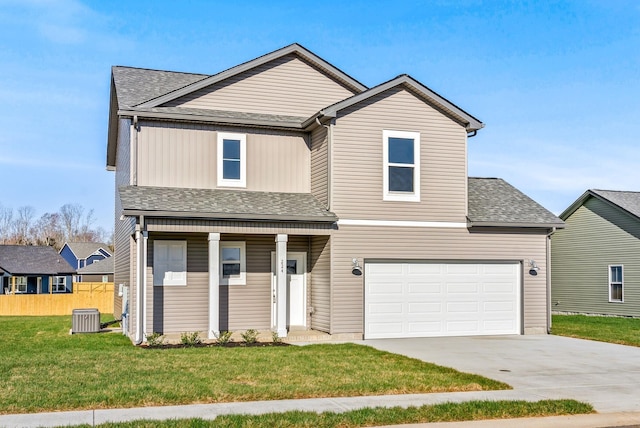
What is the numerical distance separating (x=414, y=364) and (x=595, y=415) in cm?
447

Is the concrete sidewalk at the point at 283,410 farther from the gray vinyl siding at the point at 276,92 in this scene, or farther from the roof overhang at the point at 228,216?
the gray vinyl siding at the point at 276,92

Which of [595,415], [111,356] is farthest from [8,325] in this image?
[595,415]

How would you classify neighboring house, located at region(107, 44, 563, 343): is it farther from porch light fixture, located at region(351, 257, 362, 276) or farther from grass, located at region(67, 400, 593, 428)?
grass, located at region(67, 400, 593, 428)

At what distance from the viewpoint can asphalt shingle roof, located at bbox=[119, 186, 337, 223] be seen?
1689 centimetres

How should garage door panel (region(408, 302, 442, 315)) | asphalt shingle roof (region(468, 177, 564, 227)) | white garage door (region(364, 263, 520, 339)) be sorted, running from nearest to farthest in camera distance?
white garage door (region(364, 263, 520, 339)), garage door panel (region(408, 302, 442, 315)), asphalt shingle roof (region(468, 177, 564, 227))

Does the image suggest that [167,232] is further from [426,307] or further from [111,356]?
[426,307]

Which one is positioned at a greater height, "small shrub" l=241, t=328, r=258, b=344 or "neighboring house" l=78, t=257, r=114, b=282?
"small shrub" l=241, t=328, r=258, b=344

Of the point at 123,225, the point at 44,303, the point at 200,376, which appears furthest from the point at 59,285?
the point at 200,376

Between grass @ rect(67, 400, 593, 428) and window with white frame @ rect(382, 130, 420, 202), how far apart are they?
31.1 ft

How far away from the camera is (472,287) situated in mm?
19859

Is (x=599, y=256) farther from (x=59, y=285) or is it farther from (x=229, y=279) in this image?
(x=59, y=285)

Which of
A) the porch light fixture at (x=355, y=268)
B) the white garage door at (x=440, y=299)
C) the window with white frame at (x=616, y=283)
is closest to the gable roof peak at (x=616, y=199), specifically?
the window with white frame at (x=616, y=283)

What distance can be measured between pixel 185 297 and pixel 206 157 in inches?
149

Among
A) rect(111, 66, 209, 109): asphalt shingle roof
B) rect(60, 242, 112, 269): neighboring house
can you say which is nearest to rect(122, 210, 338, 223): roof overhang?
rect(111, 66, 209, 109): asphalt shingle roof
